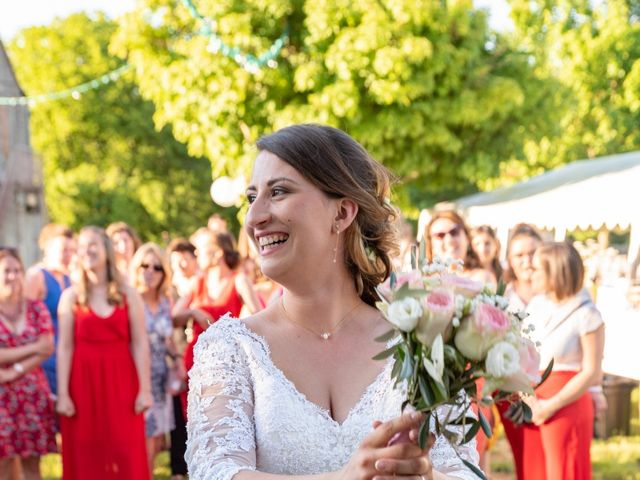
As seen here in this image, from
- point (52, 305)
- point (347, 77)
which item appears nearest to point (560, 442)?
point (52, 305)

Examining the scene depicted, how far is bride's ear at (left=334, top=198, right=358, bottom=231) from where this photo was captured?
259 cm

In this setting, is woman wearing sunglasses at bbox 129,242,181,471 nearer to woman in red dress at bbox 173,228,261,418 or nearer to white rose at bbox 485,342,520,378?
woman in red dress at bbox 173,228,261,418

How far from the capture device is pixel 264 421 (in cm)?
239

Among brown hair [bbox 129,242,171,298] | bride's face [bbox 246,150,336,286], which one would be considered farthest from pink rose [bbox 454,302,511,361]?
brown hair [bbox 129,242,171,298]

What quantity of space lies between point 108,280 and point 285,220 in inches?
177

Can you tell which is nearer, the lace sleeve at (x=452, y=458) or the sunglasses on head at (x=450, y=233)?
the lace sleeve at (x=452, y=458)

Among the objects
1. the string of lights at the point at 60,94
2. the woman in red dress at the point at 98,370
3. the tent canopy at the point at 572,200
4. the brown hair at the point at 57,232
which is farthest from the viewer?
the string of lights at the point at 60,94

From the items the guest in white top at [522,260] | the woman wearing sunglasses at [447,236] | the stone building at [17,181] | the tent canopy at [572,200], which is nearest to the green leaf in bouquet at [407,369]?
the woman wearing sunglasses at [447,236]

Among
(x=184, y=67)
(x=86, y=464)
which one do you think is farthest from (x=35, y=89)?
(x=86, y=464)

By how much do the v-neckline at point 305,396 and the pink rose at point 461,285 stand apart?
1.46 ft

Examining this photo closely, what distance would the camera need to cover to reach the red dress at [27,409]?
21.9ft

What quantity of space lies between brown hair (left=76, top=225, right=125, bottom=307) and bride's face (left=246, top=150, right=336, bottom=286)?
4.32 metres

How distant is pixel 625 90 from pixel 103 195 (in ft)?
77.0

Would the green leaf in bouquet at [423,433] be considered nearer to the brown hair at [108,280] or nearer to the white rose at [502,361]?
the white rose at [502,361]
